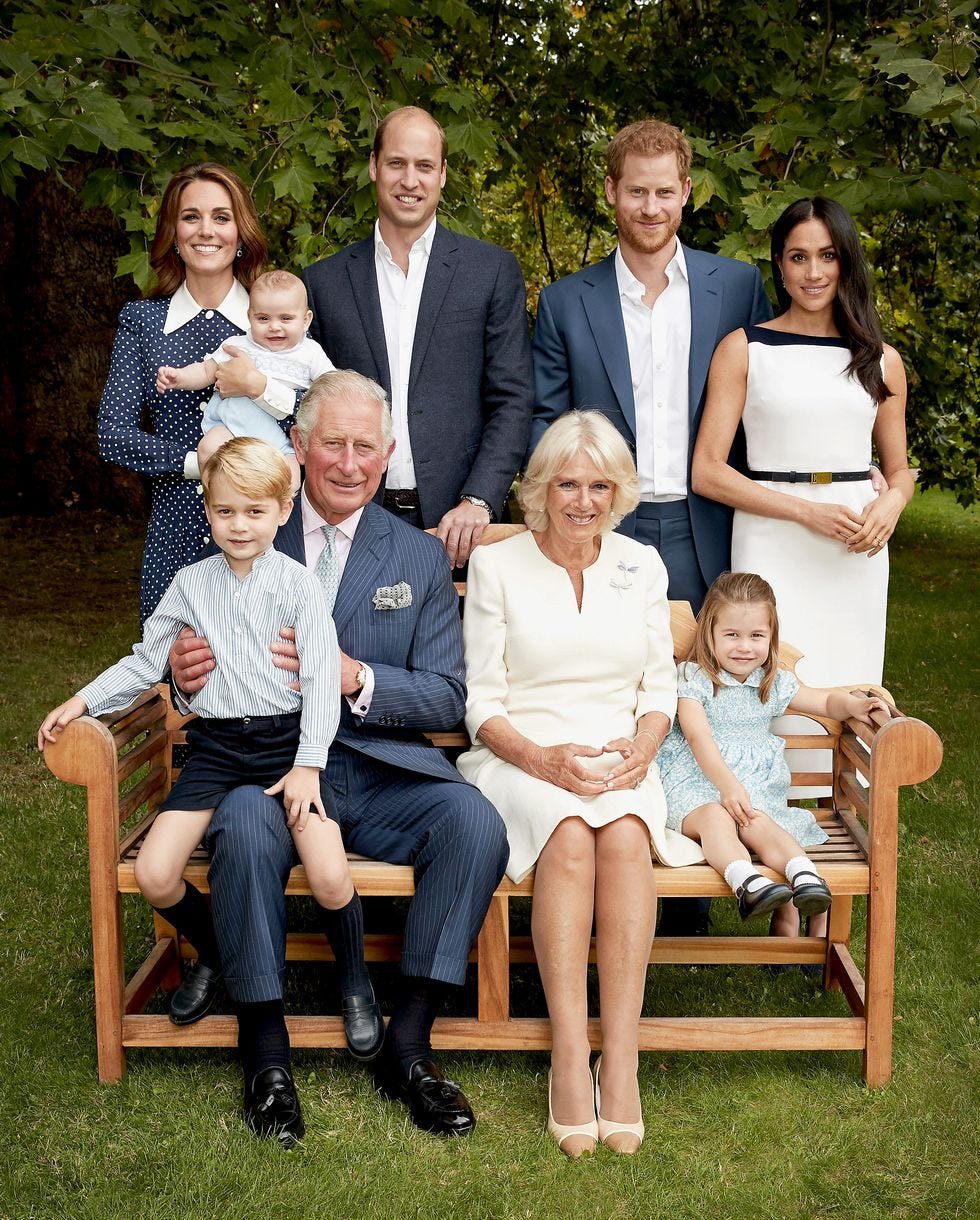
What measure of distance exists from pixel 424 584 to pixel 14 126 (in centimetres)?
268

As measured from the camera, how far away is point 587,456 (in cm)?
341

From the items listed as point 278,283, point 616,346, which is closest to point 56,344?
point 278,283

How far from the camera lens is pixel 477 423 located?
4.09m

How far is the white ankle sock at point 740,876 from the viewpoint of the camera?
10.3 ft

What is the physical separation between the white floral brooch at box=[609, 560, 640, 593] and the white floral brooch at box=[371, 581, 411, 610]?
0.55 meters

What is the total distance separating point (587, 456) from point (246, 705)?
105 centimetres

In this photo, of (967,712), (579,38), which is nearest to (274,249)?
(579,38)

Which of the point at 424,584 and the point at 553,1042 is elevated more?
the point at 424,584

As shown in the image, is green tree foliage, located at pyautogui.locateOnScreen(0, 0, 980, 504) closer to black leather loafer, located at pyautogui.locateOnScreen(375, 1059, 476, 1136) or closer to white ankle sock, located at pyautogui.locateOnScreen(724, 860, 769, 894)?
white ankle sock, located at pyautogui.locateOnScreen(724, 860, 769, 894)

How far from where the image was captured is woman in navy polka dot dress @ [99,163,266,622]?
3715 mm

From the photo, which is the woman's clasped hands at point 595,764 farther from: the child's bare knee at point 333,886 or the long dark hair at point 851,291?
the long dark hair at point 851,291

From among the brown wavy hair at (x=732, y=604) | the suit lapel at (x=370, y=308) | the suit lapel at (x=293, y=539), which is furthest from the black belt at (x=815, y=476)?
the suit lapel at (x=293, y=539)

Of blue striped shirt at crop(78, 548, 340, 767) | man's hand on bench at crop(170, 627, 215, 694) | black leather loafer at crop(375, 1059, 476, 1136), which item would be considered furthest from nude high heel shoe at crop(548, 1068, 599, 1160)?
man's hand on bench at crop(170, 627, 215, 694)

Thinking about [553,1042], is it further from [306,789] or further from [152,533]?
[152,533]
